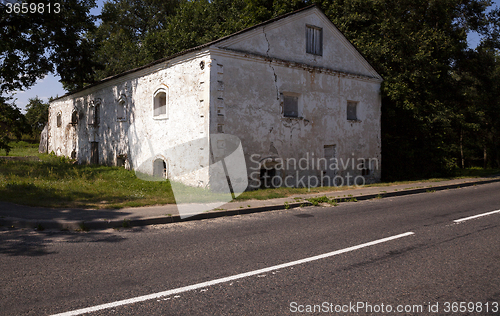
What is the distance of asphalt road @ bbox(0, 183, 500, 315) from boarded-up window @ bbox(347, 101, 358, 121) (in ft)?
34.2

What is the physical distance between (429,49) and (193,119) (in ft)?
48.2

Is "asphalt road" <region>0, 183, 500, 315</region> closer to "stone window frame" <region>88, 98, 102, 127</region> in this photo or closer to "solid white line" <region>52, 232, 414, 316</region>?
"solid white line" <region>52, 232, 414, 316</region>

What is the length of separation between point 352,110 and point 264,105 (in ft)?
20.6

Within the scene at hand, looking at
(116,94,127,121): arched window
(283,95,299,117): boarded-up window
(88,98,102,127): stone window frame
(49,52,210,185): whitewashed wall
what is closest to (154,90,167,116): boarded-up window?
(49,52,210,185): whitewashed wall

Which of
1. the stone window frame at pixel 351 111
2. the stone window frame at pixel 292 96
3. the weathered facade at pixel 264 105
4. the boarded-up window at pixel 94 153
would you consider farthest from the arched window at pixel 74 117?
the stone window frame at pixel 351 111

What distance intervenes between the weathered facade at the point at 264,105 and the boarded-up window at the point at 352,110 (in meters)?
0.05

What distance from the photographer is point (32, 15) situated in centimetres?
1705

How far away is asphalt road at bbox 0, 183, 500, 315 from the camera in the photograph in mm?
3695

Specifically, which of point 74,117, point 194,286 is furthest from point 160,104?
point 194,286

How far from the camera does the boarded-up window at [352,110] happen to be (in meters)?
17.7

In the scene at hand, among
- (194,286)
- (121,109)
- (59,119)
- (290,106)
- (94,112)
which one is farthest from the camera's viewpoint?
(59,119)

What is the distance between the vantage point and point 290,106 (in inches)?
596

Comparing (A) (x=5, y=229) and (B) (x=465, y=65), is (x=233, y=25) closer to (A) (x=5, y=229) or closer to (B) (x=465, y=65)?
(B) (x=465, y=65)

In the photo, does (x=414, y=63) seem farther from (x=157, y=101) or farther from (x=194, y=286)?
(x=194, y=286)
